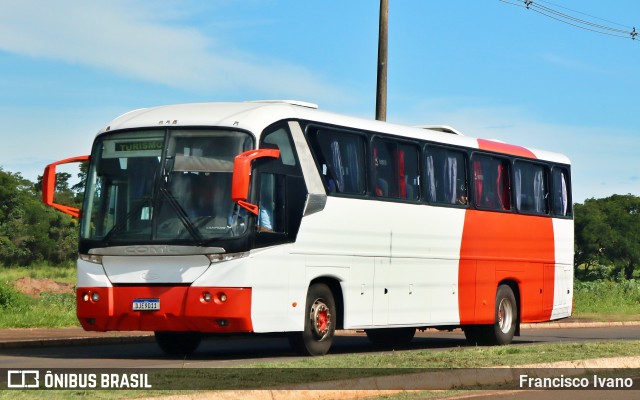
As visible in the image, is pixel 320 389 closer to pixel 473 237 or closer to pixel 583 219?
pixel 473 237

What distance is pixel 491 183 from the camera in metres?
23.2

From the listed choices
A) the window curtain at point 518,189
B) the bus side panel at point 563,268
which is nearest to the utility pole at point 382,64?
the bus side panel at point 563,268

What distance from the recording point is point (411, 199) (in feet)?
68.3

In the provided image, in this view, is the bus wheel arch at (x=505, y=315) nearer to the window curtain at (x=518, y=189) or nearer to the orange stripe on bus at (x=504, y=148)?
the window curtain at (x=518, y=189)

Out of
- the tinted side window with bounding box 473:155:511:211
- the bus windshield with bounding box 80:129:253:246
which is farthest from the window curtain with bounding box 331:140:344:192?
the tinted side window with bounding box 473:155:511:211

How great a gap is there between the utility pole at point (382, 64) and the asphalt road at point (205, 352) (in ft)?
17.1

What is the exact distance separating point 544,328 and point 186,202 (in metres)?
17.5

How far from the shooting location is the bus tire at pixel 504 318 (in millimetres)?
23234

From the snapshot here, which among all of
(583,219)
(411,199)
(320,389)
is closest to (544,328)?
(411,199)

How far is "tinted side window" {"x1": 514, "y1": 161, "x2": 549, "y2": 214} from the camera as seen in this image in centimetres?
2403

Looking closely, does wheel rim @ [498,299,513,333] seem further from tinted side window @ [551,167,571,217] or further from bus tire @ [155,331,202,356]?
bus tire @ [155,331,202,356]

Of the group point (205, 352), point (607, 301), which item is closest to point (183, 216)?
point (205, 352)

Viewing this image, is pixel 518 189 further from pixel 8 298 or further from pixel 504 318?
pixel 8 298

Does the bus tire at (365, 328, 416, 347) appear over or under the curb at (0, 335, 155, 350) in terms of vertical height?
over
